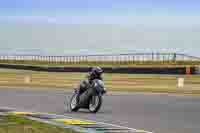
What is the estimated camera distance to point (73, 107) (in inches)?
760

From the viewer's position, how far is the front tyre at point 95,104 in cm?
1816

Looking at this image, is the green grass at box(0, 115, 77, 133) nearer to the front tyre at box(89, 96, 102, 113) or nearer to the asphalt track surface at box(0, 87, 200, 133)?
the asphalt track surface at box(0, 87, 200, 133)

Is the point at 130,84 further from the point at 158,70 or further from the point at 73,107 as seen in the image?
the point at 73,107

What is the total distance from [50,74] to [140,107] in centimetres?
3265

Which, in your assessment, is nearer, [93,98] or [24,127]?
[24,127]

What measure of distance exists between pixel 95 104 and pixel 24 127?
5.47m

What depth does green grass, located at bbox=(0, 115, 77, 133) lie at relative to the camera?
489 inches

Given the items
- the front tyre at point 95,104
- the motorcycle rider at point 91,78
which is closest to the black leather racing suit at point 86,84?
the motorcycle rider at point 91,78

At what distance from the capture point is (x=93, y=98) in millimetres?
18328

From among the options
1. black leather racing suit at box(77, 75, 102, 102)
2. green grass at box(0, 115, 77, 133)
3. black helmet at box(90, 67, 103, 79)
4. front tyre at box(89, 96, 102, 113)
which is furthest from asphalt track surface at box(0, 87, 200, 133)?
green grass at box(0, 115, 77, 133)

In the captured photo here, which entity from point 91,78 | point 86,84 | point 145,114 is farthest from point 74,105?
point 145,114

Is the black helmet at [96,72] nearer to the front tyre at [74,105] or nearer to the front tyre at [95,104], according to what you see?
the front tyre at [95,104]

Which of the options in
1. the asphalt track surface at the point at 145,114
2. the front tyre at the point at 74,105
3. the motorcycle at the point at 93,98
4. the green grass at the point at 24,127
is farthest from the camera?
the front tyre at the point at 74,105

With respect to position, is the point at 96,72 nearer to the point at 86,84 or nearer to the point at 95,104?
the point at 86,84
